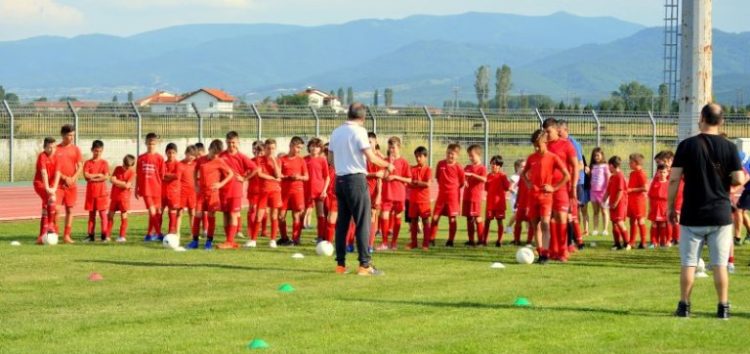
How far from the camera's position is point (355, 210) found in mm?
15414

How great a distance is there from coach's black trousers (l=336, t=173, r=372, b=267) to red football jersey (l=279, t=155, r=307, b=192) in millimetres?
4623

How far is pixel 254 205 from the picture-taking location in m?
20.5

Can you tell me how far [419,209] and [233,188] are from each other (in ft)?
9.71

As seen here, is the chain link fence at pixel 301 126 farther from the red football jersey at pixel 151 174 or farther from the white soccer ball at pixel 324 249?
the white soccer ball at pixel 324 249

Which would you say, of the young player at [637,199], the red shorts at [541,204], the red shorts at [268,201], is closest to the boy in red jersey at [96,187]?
the red shorts at [268,201]

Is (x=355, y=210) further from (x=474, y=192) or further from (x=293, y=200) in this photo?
(x=474, y=192)

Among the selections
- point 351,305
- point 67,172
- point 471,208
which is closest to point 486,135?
point 471,208

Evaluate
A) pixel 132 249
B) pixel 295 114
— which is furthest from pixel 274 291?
pixel 295 114

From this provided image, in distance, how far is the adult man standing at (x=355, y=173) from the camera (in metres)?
15.3

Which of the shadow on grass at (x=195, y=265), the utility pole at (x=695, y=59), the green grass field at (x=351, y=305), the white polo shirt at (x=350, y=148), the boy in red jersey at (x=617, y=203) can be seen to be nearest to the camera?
the green grass field at (x=351, y=305)

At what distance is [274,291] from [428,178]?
6.54 metres

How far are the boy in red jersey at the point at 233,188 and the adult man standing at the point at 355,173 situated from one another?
13.7 ft

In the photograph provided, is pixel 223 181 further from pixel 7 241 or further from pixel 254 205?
pixel 7 241

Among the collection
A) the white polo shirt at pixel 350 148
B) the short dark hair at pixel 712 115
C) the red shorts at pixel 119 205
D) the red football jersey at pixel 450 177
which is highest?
the short dark hair at pixel 712 115
